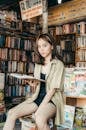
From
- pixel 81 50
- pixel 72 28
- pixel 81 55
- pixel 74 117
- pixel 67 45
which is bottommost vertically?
pixel 74 117

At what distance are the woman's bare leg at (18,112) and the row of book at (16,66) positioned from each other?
332cm

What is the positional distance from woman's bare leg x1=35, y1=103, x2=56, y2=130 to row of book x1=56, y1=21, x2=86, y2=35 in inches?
139

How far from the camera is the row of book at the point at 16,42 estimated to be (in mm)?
5986

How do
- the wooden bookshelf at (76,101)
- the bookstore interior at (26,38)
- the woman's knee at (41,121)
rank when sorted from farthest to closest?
the bookstore interior at (26,38), the wooden bookshelf at (76,101), the woman's knee at (41,121)

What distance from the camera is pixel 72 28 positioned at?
20.0ft

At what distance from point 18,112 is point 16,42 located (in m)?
3.73

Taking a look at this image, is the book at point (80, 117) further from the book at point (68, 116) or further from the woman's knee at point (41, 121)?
the woman's knee at point (41, 121)

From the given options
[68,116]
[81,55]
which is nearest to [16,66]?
[81,55]

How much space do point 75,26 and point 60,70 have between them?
11.5 feet

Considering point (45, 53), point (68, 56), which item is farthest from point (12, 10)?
point (45, 53)

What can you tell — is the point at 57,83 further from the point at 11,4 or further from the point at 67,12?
the point at 11,4

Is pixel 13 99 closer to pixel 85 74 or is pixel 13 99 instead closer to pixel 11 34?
pixel 11 34

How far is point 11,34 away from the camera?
20.2ft

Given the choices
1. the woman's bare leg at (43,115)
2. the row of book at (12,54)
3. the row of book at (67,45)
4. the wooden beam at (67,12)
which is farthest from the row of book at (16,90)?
the woman's bare leg at (43,115)
